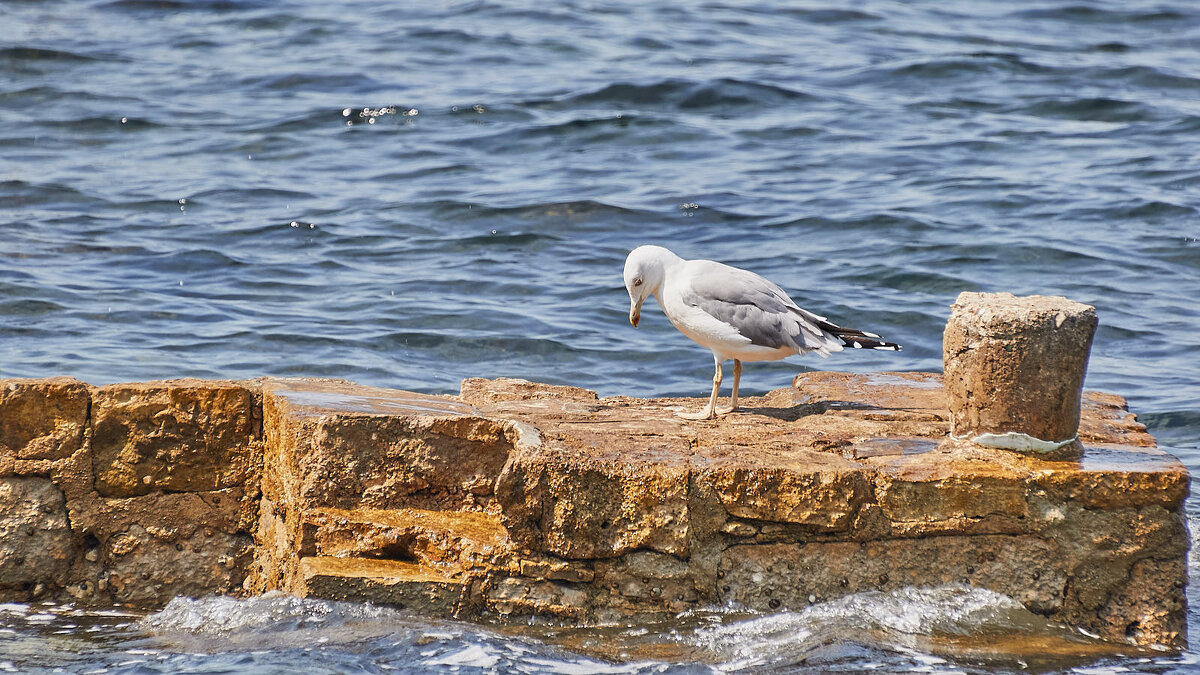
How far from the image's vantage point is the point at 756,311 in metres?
5.37

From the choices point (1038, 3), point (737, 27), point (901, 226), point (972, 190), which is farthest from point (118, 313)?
point (1038, 3)

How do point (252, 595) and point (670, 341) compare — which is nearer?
point (252, 595)

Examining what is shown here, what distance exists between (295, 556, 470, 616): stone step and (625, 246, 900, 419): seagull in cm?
133

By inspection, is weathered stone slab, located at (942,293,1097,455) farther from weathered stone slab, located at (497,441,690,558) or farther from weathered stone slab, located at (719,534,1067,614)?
weathered stone slab, located at (497,441,690,558)

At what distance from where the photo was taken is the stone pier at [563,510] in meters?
4.30

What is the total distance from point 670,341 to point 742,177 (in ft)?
13.6

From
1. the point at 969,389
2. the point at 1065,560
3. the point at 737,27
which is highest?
the point at 737,27

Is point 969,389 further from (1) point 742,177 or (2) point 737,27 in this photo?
(2) point 737,27

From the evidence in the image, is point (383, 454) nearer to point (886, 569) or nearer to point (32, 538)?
point (32, 538)

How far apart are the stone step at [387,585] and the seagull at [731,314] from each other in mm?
1326

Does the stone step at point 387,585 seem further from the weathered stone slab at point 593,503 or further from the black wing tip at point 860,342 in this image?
the black wing tip at point 860,342

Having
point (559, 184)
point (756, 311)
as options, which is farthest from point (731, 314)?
point (559, 184)

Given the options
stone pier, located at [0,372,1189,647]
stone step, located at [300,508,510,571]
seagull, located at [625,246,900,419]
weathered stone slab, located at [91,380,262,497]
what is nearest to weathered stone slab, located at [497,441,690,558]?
stone pier, located at [0,372,1189,647]

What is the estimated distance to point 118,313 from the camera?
9664 millimetres
